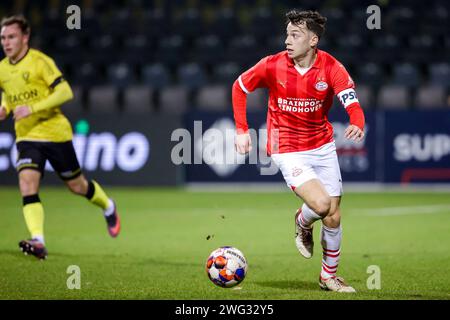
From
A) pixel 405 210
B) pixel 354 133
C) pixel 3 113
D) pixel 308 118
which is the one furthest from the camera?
pixel 405 210

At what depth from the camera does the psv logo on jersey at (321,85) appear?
7.05 metres

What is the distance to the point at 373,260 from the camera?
28.6ft

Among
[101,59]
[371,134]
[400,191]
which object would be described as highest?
[101,59]

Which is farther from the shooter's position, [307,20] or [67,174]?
[67,174]

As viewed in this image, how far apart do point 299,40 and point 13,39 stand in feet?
10.9

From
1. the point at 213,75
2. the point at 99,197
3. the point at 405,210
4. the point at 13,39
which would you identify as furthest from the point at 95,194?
the point at 213,75

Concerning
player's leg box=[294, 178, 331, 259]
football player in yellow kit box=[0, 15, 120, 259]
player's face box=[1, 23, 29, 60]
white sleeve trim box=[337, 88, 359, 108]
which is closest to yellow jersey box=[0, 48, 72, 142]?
football player in yellow kit box=[0, 15, 120, 259]

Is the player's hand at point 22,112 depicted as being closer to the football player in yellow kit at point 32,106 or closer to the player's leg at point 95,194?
the football player in yellow kit at point 32,106

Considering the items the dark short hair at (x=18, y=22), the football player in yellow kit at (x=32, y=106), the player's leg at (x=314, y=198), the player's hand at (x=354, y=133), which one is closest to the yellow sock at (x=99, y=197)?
the football player in yellow kit at (x=32, y=106)

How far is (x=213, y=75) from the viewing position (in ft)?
64.9

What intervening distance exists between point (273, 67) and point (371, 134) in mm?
10204

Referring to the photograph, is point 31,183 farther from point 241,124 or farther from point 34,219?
point 241,124
